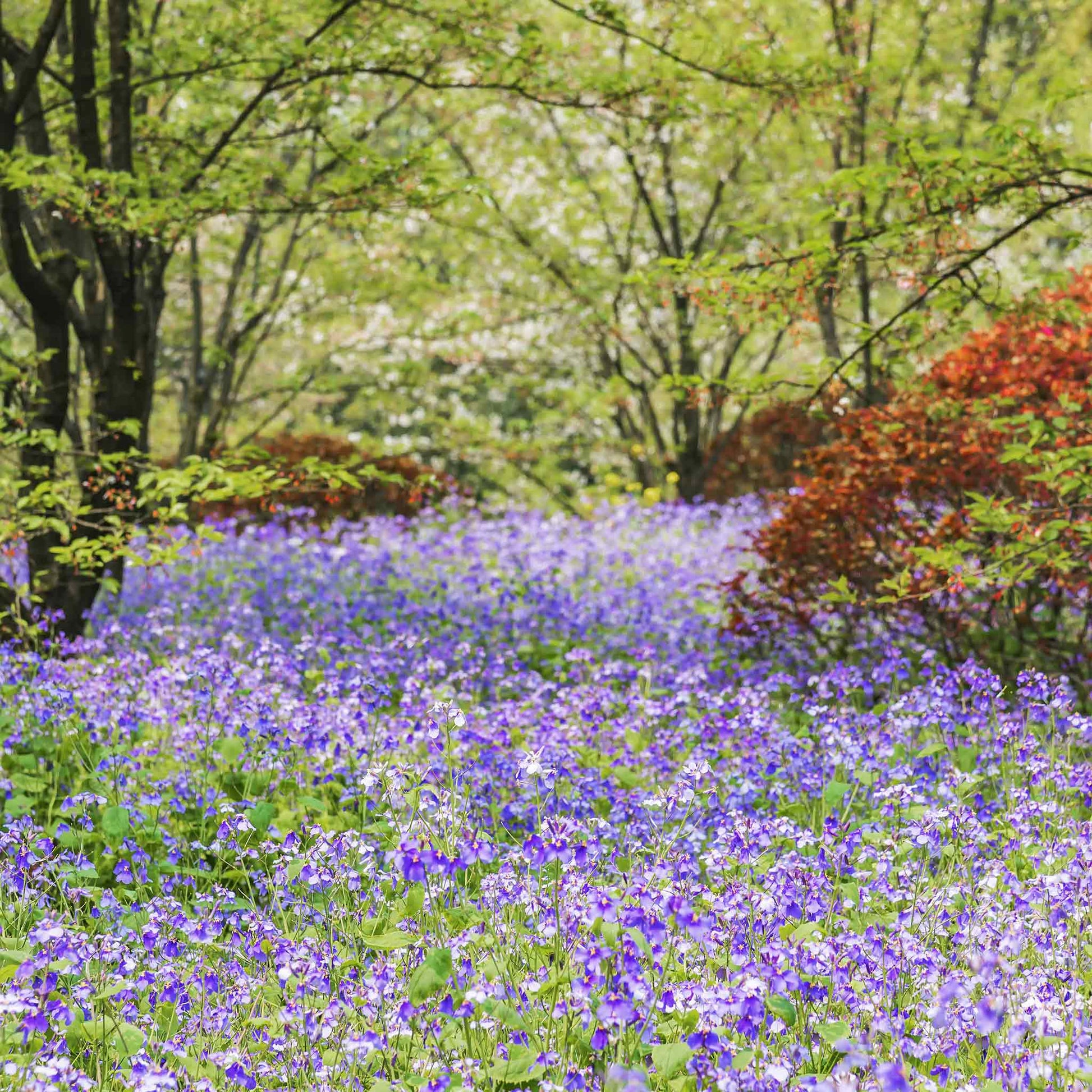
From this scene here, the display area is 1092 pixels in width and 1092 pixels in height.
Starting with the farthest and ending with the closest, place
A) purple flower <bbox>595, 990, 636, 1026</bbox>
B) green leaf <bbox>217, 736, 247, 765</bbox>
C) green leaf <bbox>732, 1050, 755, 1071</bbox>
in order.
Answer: green leaf <bbox>217, 736, 247, 765</bbox> < green leaf <bbox>732, 1050, 755, 1071</bbox> < purple flower <bbox>595, 990, 636, 1026</bbox>

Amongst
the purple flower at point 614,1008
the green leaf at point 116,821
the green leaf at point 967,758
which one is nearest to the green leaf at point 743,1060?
the purple flower at point 614,1008

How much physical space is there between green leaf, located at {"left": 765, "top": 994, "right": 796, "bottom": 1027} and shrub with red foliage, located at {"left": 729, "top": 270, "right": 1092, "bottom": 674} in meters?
4.07

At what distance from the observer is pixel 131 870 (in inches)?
167

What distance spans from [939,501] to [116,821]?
568 cm

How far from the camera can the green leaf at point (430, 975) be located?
262 cm

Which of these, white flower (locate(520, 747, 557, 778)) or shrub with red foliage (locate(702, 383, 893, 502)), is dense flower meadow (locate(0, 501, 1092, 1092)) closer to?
white flower (locate(520, 747, 557, 778))

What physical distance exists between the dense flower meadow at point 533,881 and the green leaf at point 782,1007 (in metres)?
0.01

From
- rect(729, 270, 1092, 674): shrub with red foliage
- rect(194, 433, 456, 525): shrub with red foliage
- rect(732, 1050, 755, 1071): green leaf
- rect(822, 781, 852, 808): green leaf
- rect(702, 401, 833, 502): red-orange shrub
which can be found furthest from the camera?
rect(702, 401, 833, 502): red-orange shrub

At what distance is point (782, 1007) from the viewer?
109 inches

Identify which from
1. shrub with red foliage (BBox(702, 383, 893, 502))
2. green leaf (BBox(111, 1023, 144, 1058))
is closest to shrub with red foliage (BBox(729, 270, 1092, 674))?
green leaf (BBox(111, 1023, 144, 1058))

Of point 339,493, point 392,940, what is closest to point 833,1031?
point 392,940

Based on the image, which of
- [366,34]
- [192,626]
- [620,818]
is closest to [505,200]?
[366,34]

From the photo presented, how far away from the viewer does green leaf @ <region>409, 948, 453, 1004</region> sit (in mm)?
2623

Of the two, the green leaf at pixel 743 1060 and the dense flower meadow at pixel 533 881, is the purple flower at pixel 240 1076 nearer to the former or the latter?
the dense flower meadow at pixel 533 881
